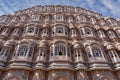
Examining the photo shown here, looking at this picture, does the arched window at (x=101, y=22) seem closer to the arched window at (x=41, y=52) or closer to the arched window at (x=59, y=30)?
the arched window at (x=59, y=30)

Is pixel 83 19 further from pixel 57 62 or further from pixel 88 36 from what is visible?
pixel 57 62

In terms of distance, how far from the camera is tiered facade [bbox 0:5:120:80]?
12.5m

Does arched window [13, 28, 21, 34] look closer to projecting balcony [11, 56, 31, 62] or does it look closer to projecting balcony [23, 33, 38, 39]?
projecting balcony [23, 33, 38, 39]

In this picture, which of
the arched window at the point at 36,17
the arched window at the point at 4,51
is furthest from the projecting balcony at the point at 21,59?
the arched window at the point at 36,17

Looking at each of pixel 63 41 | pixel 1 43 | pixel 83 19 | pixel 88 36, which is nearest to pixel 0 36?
pixel 1 43

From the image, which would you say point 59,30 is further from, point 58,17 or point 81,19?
point 81,19

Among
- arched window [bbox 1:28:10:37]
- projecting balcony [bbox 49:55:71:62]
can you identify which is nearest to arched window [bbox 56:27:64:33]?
projecting balcony [bbox 49:55:71:62]

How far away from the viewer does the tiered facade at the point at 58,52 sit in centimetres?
1248

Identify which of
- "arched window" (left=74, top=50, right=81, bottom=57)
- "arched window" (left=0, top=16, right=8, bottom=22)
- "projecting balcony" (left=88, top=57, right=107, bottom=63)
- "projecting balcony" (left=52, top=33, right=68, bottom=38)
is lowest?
"projecting balcony" (left=88, top=57, right=107, bottom=63)

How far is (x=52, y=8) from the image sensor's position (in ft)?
88.4

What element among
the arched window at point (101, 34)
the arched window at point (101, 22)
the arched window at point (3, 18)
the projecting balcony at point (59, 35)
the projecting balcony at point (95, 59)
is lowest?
the projecting balcony at point (95, 59)

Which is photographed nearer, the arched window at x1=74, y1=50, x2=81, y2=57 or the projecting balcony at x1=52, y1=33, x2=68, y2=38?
the arched window at x1=74, y1=50, x2=81, y2=57

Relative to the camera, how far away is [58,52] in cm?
1449

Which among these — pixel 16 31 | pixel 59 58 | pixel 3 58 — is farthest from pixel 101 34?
pixel 3 58
